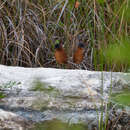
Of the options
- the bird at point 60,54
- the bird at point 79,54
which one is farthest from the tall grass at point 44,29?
the bird at point 60,54

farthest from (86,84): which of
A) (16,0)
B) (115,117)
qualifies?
(16,0)

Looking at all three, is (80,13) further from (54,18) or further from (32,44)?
(32,44)

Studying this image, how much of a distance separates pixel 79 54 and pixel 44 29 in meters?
0.52

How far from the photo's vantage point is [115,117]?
1.11m

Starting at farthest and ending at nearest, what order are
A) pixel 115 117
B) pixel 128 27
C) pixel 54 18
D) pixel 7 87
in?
pixel 54 18
pixel 128 27
pixel 7 87
pixel 115 117

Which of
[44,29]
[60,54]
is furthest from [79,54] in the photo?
[44,29]

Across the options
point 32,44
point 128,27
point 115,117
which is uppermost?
point 128,27

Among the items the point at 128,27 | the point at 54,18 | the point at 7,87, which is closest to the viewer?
the point at 7,87

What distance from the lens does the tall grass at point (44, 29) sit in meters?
2.39

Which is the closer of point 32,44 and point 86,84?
point 86,84

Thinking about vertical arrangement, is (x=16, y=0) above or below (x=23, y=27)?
above

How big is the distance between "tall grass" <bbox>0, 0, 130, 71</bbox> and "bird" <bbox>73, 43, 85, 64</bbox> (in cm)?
14

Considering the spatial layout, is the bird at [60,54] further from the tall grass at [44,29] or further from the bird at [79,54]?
the tall grass at [44,29]

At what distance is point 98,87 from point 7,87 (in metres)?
0.39
